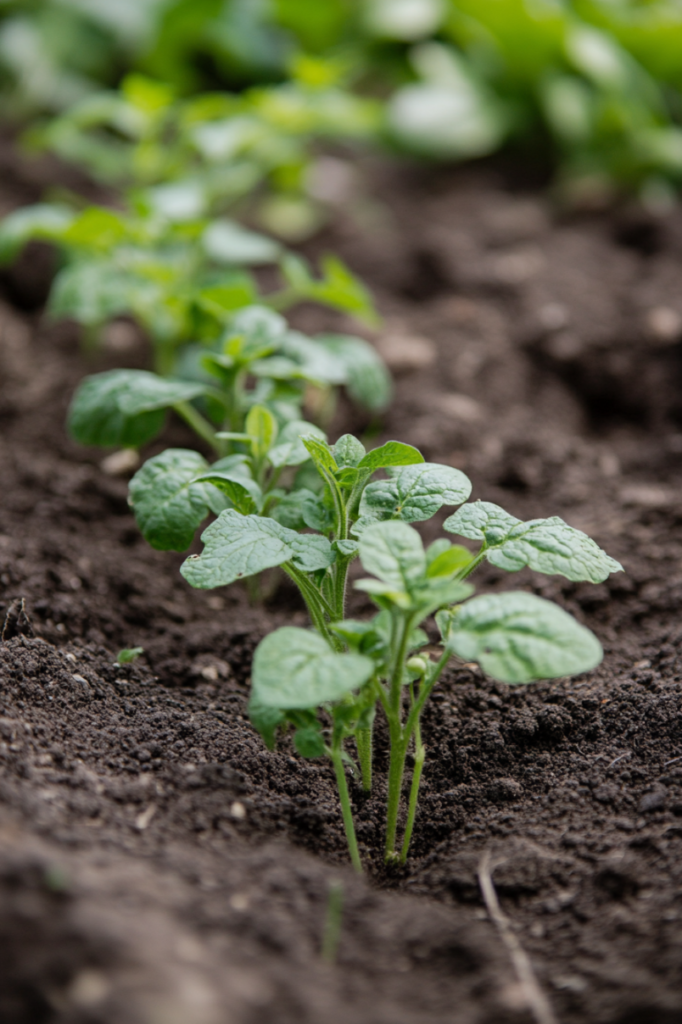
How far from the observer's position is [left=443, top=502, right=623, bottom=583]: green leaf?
1.18 m

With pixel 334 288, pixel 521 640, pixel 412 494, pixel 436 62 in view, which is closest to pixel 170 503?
pixel 412 494

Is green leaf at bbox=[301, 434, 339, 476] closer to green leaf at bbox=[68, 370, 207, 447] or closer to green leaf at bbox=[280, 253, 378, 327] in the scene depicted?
green leaf at bbox=[68, 370, 207, 447]

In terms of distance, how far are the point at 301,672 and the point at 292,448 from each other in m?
0.55

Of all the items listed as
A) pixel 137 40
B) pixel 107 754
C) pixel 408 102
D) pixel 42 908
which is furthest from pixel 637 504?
pixel 137 40

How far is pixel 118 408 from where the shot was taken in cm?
172

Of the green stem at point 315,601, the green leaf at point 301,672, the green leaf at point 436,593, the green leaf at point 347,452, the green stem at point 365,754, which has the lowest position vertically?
the green stem at point 365,754

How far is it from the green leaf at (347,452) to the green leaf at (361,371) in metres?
0.68

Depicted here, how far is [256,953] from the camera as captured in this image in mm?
937

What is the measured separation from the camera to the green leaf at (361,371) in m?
2.00

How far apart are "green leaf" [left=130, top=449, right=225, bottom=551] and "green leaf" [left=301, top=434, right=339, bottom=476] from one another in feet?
0.85

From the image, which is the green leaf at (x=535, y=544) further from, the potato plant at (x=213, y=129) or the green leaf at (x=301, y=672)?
the potato plant at (x=213, y=129)

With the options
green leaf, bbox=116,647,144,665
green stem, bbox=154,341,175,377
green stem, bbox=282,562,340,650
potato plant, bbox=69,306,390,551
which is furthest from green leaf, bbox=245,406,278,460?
green stem, bbox=154,341,175,377

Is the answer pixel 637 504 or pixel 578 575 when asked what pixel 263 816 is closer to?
pixel 578 575

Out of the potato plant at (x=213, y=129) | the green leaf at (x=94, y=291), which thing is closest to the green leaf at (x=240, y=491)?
the green leaf at (x=94, y=291)
